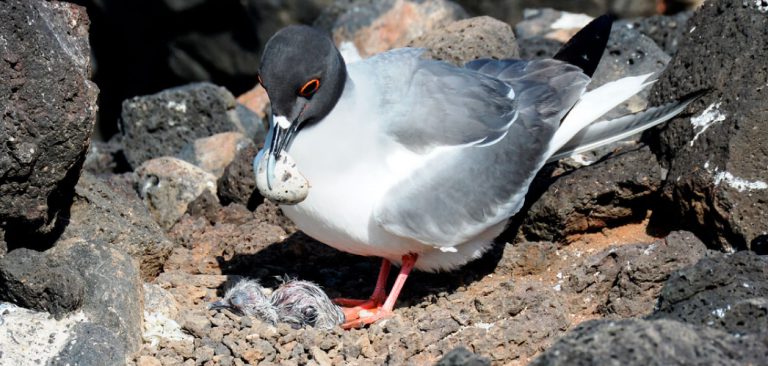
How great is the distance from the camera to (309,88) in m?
6.20

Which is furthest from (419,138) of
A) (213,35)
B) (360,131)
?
(213,35)

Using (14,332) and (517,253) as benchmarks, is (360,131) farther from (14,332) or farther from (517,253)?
(14,332)

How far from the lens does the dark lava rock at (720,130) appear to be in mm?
6461

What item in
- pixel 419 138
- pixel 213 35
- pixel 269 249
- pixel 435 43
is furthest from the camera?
pixel 213 35

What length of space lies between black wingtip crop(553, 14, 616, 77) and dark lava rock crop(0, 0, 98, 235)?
3260 mm

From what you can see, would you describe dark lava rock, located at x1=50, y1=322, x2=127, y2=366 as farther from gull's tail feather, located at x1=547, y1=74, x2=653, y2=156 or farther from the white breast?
gull's tail feather, located at x1=547, y1=74, x2=653, y2=156

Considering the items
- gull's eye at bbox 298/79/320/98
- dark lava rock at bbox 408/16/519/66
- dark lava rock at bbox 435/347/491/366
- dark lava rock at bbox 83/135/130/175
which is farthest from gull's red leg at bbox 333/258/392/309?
dark lava rock at bbox 83/135/130/175

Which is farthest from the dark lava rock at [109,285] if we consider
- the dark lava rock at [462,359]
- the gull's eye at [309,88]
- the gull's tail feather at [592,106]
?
the gull's tail feather at [592,106]

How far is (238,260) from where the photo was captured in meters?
7.46

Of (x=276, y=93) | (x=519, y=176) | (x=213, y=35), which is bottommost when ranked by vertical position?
(x=213, y=35)

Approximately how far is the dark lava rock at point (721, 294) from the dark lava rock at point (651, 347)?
0.48 meters

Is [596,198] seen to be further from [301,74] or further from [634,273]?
[301,74]

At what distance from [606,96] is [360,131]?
6.36 feet

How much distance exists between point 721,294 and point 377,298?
241 centimetres
